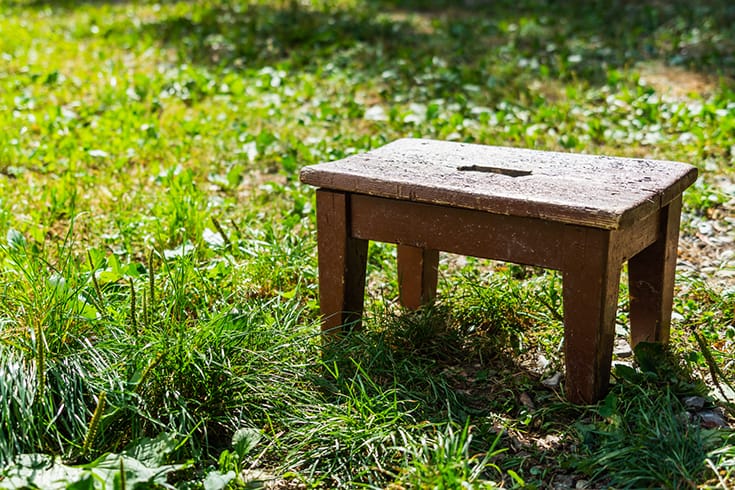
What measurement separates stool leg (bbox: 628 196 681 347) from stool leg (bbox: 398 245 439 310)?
678 millimetres

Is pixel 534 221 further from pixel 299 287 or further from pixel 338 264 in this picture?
pixel 299 287

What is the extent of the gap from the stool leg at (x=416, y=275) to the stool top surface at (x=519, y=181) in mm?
370

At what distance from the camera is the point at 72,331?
2.52 meters

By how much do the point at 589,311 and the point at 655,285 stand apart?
48 cm

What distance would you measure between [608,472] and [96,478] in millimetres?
1268

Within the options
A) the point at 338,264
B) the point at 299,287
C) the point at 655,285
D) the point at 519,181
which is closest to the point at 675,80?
the point at 655,285

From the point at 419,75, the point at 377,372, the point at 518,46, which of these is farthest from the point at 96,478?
the point at 518,46

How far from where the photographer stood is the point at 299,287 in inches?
129

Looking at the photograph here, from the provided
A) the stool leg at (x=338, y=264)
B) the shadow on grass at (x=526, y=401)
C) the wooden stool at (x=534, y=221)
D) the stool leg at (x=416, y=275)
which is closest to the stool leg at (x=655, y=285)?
the wooden stool at (x=534, y=221)

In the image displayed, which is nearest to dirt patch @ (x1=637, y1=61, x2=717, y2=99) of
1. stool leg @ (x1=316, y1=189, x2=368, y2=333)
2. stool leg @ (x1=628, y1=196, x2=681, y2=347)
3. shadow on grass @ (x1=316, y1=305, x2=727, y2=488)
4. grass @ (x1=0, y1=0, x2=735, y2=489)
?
grass @ (x1=0, y1=0, x2=735, y2=489)

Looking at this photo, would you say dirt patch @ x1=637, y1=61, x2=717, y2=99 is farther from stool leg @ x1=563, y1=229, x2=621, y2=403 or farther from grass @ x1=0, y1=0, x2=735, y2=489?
stool leg @ x1=563, y1=229, x2=621, y2=403

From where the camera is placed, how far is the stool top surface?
2391 mm

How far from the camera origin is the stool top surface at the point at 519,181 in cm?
239

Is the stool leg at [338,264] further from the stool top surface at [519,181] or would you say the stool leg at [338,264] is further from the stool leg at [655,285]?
the stool leg at [655,285]
